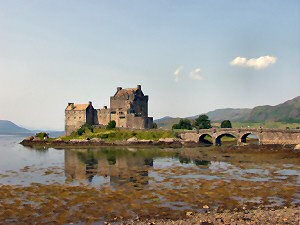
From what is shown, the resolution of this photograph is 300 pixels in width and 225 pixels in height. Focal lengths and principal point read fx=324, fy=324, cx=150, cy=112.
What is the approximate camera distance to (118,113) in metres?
117

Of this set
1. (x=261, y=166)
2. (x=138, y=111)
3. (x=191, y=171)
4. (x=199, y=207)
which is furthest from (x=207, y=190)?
(x=138, y=111)

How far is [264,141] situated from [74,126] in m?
67.3

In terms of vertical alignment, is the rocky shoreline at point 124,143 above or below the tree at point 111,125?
below

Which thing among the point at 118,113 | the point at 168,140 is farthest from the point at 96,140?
the point at 168,140

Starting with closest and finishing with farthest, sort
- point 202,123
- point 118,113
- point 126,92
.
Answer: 1. point 118,113
2. point 126,92
3. point 202,123

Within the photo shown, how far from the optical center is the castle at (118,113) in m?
114

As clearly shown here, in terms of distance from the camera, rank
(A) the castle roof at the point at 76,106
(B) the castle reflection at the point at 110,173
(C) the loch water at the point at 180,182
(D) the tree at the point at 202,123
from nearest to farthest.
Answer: (C) the loch water at the point at 180,182
(B) the castle reflection at the point at 110,173
(A) the castle roof at the point at 76,106
(D) the tree at the point at 202,123

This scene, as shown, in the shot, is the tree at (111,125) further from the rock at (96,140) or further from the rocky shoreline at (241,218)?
the rocky shoreline at (241,218)

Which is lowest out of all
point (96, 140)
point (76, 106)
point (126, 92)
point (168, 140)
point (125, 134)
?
Result: point (168, 140)

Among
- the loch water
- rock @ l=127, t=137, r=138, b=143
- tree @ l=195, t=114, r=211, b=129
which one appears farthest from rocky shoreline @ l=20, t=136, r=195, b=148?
the loch water

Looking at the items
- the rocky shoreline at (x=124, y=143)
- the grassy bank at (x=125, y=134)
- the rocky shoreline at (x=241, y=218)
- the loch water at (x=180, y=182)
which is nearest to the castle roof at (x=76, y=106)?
the grassy bank at (x=125, y=134)

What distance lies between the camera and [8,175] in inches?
1688

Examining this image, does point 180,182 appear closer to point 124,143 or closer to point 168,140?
point 168,140

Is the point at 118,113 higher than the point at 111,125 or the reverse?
higher
